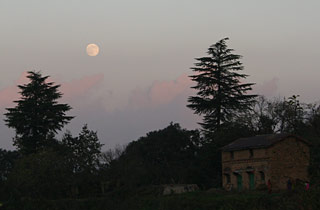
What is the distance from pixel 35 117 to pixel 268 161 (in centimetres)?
2922

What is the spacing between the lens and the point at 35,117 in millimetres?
65500

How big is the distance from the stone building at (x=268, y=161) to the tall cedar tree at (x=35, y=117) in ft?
76.5

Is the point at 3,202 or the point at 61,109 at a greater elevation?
the point at 61,109

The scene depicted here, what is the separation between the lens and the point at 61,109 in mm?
67875

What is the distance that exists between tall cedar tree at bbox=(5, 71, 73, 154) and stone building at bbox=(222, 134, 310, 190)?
23.3 meters

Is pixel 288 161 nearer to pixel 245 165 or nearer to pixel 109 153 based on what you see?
pixel 245 165

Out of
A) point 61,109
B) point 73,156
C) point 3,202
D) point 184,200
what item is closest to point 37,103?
point 61,109

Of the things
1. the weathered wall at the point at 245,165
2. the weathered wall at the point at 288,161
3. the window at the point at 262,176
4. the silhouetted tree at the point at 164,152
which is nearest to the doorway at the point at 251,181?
the weathered wall at the point at 245,165

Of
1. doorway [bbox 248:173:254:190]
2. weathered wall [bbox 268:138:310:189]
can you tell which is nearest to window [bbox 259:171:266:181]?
weathered wall [bbox 268:138:310:189]

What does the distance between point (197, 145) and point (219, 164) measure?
1831 cm

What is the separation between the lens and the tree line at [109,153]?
184 feet

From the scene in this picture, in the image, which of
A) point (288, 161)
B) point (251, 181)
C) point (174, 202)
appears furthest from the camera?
point (251, 181)

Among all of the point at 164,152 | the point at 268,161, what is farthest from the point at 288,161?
the point at 164,152

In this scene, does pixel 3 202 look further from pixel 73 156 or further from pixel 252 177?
pixel 252 177
